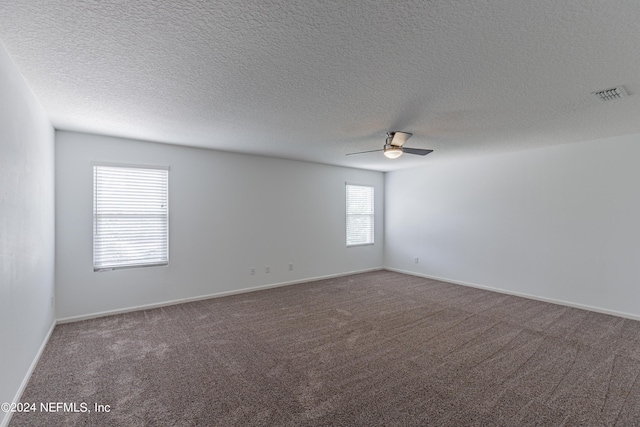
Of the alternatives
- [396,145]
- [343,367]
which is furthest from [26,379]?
[396,145]

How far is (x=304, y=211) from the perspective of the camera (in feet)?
19.6

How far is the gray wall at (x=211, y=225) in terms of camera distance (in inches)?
150

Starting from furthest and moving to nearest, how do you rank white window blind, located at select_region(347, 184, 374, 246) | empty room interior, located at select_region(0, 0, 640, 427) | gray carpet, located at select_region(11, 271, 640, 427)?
white window blind, located at select_region(347, 184, 374, 246) < gray carpet, located at select_region(11, 271, 640, 427) < empty room interior, located at select_region(0, 0, 640, 427)

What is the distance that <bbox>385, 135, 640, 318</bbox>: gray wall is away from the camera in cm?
403

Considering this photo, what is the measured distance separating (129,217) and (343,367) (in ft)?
11.6

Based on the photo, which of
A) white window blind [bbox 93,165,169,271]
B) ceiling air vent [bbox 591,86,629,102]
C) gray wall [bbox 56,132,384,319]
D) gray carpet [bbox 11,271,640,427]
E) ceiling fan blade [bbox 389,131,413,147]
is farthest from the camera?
white window blind [bbox 93,165,169,271]

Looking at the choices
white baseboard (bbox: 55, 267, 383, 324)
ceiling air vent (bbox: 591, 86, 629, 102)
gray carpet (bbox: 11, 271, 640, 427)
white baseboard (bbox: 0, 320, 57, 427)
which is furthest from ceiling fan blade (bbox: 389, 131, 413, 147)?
white baseboard (bbox: 0, 320, 57, 427)

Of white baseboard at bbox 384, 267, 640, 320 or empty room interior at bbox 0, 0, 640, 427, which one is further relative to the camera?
white baseboard at bbox 384, 267, 640, 320

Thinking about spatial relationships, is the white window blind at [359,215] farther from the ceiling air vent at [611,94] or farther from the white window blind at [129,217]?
the ceiling air vent at [611,94]

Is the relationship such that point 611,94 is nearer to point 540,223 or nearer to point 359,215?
point 540,223

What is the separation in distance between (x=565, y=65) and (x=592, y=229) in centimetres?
335

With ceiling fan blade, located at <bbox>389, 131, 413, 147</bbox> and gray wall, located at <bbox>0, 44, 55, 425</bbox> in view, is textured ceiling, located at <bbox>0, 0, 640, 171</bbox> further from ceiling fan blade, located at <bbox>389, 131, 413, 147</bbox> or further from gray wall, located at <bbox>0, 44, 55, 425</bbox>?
gray wall, located at <bbox>0, 44, 55, 425</bbox>

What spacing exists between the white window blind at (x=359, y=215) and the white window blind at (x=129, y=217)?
382cm

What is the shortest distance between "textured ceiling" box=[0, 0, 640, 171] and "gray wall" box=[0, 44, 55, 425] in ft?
0.91
